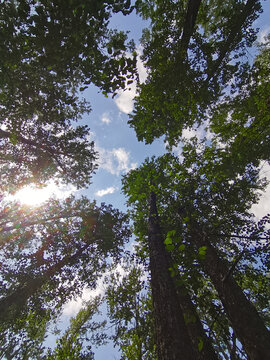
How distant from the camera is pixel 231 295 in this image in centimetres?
A: 408

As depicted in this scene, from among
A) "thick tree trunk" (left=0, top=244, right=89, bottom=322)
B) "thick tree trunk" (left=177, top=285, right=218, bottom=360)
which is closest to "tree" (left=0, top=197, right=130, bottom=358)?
"thick tree trunk" (left=0, top=244, right=89, bottom=322)

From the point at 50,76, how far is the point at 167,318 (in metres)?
8.85

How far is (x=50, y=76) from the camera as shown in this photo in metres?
6.88

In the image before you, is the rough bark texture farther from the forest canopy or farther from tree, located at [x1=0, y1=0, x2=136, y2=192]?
tree, located at [x1=0, y1=0, x2=136, y2=192]

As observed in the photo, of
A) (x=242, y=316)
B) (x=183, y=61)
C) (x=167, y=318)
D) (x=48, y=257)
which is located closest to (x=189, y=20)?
(x=183, y=61)

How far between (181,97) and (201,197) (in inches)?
153

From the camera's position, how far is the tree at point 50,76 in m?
3.52

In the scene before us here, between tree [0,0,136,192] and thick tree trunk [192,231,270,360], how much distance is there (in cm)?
528

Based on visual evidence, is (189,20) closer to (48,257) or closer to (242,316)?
(242,316)

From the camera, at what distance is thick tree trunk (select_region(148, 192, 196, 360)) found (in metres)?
2.03

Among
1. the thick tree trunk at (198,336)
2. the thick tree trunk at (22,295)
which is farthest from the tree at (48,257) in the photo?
the thick tree trunk at (198,336)

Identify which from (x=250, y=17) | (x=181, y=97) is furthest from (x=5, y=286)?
(x=250, y=17)

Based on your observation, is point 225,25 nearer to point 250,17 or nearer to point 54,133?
point 250,17

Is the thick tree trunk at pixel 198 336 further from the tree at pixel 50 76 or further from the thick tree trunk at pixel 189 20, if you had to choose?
the thick tree trunk at pixel 189 20
